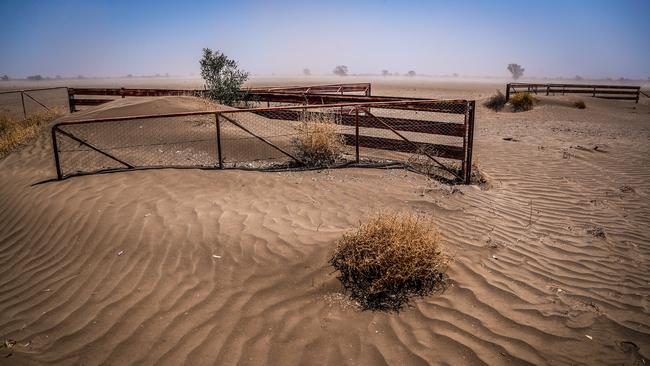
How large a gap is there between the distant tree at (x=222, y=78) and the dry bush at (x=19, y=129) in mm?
5943

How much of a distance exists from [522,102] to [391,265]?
22449 millimetres

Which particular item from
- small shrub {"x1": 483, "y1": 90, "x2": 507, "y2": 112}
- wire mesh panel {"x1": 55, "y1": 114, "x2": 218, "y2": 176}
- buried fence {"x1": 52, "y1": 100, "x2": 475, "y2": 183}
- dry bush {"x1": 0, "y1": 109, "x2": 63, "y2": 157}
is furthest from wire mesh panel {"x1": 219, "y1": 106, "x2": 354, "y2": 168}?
small shrub {"x1": 483, "y1": 90, "x2": 507, "y2": 112}

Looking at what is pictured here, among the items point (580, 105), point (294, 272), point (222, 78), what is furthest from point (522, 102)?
point (294, 272)

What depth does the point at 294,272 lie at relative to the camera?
4.41m

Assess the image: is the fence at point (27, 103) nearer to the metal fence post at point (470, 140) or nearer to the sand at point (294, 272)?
the sand at point (294, 272)

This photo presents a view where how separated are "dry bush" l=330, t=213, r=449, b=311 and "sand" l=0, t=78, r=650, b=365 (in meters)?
0.17

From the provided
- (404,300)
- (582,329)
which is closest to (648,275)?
(582,329)

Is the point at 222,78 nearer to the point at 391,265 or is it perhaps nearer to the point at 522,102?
the point at 391,265

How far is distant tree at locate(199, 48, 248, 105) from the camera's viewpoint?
584 inches

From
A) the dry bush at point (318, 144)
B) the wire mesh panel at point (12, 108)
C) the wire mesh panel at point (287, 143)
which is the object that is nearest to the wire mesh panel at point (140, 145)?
the wire mesh panel at point (287, 143)

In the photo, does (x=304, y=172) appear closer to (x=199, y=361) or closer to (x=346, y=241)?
(x=346, y=241)

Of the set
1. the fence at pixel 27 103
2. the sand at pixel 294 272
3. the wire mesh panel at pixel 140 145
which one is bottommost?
the sand at pixel 294 272

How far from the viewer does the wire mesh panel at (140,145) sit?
28.8 ft

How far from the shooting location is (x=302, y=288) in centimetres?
418
